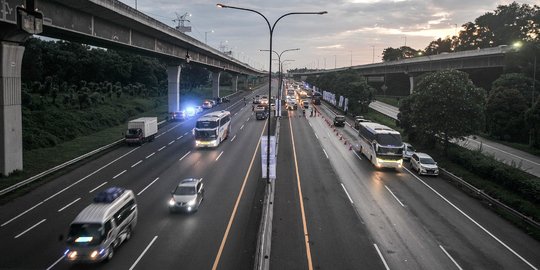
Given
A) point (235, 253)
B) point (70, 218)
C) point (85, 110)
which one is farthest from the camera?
point (85, 110)

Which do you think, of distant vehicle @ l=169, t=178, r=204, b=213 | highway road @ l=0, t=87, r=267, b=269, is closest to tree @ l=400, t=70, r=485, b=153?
highway road @ l=0, t=87, r=267, b=269

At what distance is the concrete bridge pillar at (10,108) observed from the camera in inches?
1204

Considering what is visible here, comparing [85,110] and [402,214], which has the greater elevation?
[85,110]

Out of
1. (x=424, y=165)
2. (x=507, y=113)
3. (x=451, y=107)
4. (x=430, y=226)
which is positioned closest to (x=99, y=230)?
(x=430, y=226)

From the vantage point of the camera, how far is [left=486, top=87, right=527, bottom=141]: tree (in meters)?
54.9

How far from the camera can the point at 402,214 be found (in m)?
26.4

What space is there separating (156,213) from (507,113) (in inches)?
2024

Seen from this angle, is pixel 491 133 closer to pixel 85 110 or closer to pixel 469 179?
pixel 469 179

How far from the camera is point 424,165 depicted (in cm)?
3712

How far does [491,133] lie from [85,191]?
55.9m

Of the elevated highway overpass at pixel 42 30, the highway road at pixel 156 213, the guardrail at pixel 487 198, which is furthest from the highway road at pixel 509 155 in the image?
the elevated highway overpass at pixel 42 30

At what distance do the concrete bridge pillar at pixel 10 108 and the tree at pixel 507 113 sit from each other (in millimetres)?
57395

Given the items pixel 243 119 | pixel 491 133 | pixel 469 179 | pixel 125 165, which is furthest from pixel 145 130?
pixel 491 133

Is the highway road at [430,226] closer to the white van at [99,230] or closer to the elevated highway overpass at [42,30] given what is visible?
the white van at [99,230]
